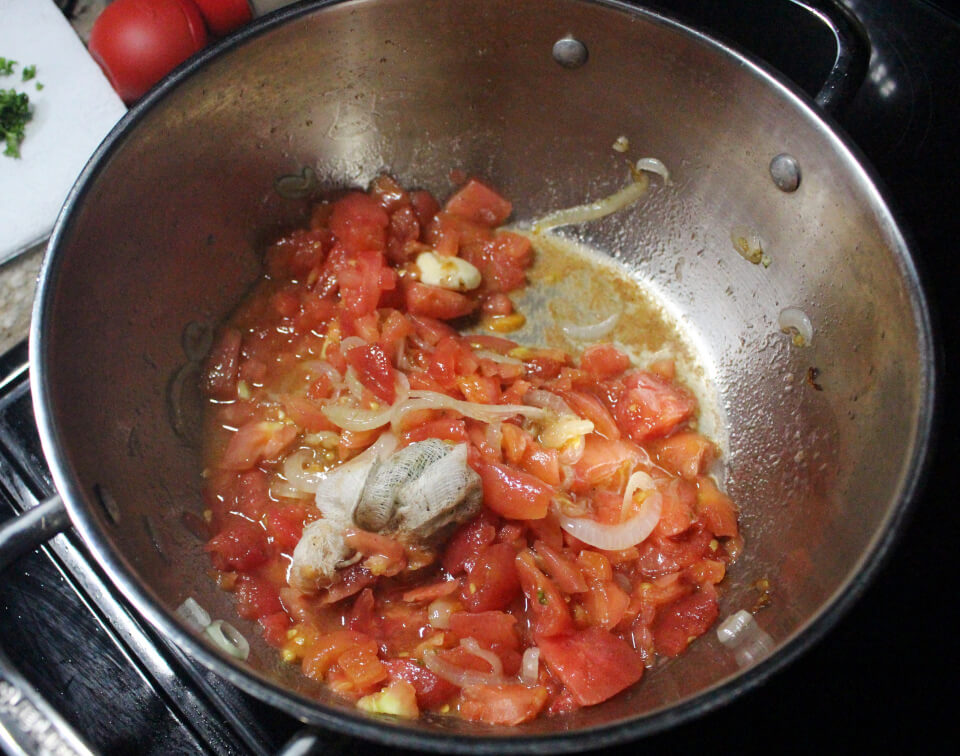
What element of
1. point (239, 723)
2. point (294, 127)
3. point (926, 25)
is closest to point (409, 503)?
point (239, 723)

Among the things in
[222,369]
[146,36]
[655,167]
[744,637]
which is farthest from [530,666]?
[146,36]

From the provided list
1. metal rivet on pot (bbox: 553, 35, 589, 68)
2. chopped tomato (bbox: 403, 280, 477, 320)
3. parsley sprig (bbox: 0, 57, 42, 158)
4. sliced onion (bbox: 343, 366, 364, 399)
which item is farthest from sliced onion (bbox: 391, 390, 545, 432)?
parsley sprig (bbox: 0, 57, 42, 158)

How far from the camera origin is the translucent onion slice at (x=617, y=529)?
1938 millimetres

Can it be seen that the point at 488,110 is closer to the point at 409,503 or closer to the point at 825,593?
the point at 409,503

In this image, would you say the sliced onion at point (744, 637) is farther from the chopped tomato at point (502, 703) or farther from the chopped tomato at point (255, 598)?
the chopped tomato at point (255, 598)

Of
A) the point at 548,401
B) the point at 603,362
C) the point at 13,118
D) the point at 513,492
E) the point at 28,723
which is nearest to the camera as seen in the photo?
the point at 28,723

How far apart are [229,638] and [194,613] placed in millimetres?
98

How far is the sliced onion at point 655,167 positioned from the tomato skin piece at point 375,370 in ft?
3.20

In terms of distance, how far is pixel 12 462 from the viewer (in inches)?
76.4

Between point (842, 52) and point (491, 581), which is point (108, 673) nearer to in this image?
point (491, 581)

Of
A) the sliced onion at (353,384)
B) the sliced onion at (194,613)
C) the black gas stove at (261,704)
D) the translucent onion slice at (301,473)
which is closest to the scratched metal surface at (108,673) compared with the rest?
the black gas stove at (261,704)

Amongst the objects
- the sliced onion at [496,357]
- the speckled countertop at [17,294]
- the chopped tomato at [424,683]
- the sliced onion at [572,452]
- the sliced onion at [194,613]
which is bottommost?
the sliced onion at [572,452]

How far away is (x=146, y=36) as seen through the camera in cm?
235

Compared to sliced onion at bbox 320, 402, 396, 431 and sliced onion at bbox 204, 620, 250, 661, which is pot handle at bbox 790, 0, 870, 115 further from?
sliced onion at bbox 204, 620, 250, 661
